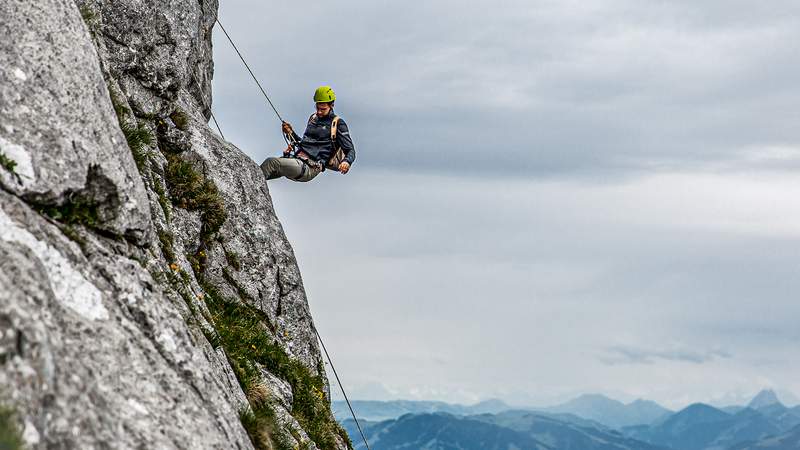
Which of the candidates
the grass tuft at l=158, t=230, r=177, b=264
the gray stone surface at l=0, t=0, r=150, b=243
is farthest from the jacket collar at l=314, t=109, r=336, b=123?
the gray stone surface at l=0, t=0, r=150, b=243

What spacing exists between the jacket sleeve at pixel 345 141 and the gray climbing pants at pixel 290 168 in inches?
40.9

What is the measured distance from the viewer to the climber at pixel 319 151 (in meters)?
25.7

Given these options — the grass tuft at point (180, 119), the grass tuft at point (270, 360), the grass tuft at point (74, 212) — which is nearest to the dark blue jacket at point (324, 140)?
the grass tuft at point (180, 119)

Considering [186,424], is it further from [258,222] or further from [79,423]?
[258,222]

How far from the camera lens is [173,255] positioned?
15.7 meters

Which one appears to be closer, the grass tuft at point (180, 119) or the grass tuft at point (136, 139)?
the grass tuft at point (136, 139)

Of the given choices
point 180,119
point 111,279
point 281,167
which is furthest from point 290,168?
point 111,279

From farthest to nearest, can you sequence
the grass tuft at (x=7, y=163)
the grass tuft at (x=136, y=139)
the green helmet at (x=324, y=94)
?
1. the green helmet at (x=324, y=94)
2. the grass tuft at (x=136, y=139)
3. the grass tuft at (x=7, y=163)

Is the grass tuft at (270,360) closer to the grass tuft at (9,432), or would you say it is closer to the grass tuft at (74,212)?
the grass tuft at (74,212)

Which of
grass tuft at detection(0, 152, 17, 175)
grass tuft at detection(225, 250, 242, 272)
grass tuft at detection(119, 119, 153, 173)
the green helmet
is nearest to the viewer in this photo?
grass tuft at detection(0, 152, 17, 175)

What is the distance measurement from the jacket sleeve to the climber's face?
54cm

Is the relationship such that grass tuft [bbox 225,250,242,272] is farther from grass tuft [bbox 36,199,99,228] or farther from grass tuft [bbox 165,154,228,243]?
grass tuft [bbox 36,199,99,228]

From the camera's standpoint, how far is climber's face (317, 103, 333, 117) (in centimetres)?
2541

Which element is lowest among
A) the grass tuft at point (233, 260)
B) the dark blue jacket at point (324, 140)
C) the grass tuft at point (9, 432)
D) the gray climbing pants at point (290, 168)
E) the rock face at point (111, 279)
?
the grass tuft at point (9, 432)
